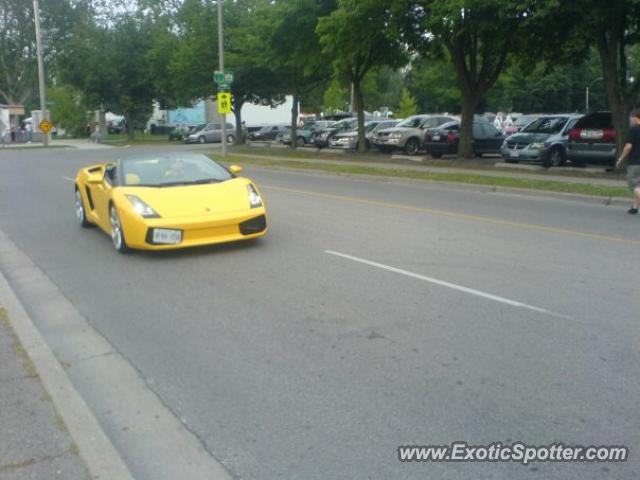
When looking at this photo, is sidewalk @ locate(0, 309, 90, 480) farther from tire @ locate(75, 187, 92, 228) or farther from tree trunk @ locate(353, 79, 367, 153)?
tree trunk @ locate(353, 79, 367, 153)

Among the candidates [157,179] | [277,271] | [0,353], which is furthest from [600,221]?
[0,353]

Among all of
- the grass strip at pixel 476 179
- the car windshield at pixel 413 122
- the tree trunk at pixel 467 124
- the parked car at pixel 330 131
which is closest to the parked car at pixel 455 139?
the tree trunk at pixel 467 124

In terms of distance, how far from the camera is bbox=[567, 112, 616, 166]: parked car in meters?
20.1

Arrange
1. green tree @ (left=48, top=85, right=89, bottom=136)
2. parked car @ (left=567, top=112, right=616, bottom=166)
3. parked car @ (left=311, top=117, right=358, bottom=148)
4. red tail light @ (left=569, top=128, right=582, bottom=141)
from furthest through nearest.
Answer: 1. green tree @ (left=48, top=85, right=89, bottom=136)
2. parked car @ (left=311, top=117, right=358, bottom=148)
3. red tail light @ (left=569, top=128, right=582, bottom=141)
4. parked car @ (left=567, top=112, right=616, bottom=166)

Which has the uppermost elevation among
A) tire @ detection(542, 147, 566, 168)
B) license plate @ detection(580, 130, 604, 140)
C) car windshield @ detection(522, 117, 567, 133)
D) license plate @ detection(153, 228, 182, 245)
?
car windshield @ detection(522, 117, 567, 133)

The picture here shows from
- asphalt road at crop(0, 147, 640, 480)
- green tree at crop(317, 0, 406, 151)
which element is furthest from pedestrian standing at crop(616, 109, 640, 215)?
green tree at crop(317, 0, 406, 151)

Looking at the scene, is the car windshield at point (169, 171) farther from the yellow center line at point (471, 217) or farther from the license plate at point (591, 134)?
the license plate at point (591, 134)

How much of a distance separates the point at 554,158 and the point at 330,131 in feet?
53.8

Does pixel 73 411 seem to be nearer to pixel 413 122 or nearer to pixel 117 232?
pixel 117 232

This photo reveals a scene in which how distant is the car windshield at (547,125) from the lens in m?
22.3

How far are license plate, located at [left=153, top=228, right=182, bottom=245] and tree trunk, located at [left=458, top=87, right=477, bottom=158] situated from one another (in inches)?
691

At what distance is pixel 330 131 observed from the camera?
36250 millimetres

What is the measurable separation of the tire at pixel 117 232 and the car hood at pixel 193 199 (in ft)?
1.28

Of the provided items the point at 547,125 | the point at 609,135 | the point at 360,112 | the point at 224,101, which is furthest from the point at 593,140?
the point at 224,101
